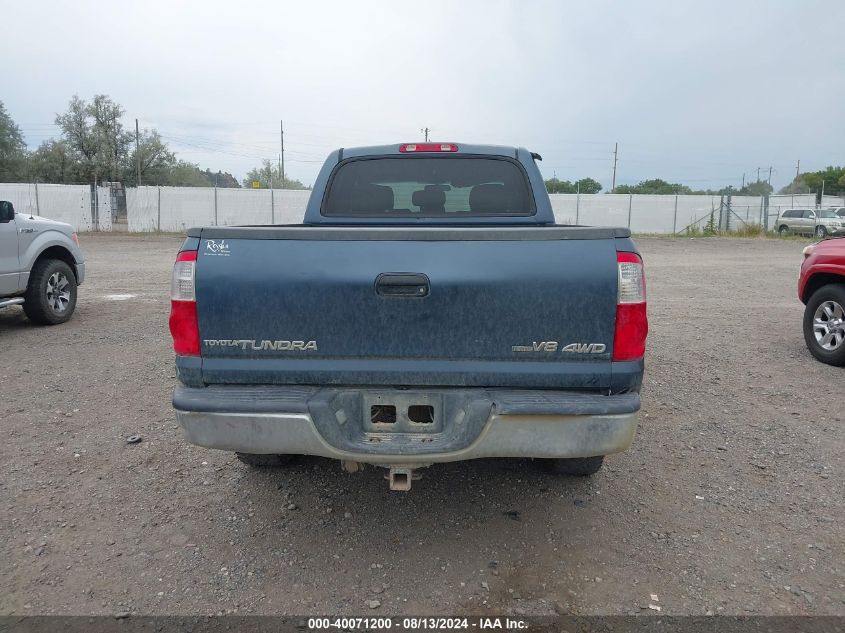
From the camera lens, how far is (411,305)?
268 cm

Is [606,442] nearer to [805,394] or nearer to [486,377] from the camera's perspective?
[486,377]

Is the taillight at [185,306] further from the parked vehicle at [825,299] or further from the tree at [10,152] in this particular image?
the tree at [10,152]

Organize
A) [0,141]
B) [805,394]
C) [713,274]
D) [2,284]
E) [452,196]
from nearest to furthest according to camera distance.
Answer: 1. [452,196]
2. [805,394]
3. [2,284]
4. [713,274]
5. [0,141]

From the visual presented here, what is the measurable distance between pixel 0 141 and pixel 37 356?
47871 millimetres

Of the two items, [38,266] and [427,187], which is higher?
[427,187]

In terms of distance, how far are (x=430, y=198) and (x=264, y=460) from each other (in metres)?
2.10

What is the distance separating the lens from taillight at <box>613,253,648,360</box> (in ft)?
A: 8.67

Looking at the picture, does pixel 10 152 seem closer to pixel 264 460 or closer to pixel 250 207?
pixel 250 207

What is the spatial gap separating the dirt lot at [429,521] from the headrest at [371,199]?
1.78 meters

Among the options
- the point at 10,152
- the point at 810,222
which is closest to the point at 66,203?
the point at 10,152

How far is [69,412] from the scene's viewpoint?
489cm

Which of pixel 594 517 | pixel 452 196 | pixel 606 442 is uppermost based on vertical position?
pixel 452 196

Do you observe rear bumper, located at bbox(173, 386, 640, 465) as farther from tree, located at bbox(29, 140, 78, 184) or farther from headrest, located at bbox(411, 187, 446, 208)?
tree, located at bbox(29, 140, 78, 184)

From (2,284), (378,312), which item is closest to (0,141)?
(2,284)
